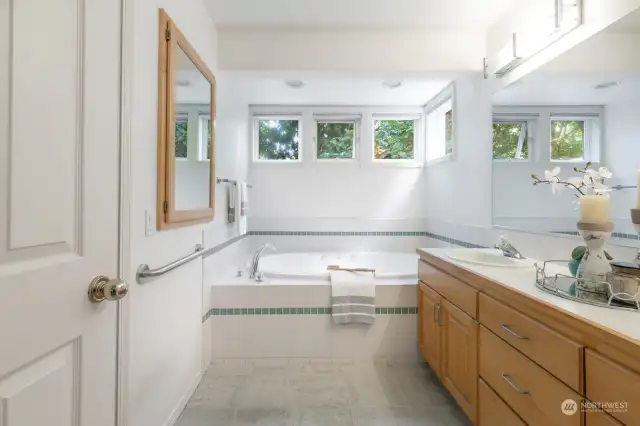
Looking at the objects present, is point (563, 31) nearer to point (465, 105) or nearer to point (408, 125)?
point (465, 105)

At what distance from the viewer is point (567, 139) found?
5.83 ft

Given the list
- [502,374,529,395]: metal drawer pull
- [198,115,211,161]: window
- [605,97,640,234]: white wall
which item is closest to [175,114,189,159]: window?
[198,115,211,161]: window

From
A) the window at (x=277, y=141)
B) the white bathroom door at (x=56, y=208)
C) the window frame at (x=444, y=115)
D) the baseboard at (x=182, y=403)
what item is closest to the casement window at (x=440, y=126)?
the window frame at (x=444, y=115)

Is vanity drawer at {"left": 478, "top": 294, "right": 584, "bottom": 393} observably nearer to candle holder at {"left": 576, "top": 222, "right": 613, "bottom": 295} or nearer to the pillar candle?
candle holder at {"left": 576, "top": 222, "right": 613, "bottom": 295}

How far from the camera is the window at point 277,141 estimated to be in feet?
12.8

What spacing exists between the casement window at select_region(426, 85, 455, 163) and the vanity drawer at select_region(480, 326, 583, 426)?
1963 millimetres

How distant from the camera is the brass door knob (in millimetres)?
838

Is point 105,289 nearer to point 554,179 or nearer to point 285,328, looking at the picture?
point 285,328

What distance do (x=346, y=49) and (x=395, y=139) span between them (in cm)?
158

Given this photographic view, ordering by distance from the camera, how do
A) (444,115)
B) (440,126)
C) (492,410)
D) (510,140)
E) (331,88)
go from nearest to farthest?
(492,410)
(510,140)
(331,88)
(444,115)
(440,126)

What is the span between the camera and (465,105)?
2.80 m

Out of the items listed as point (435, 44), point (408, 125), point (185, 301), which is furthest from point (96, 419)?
point (408, 125)

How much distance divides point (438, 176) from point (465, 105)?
2.68 ft

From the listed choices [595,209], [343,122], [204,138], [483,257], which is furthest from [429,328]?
[343,122]
